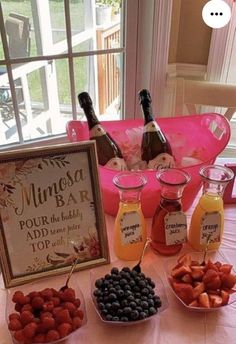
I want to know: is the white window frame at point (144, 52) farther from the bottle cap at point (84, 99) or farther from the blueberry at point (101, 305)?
the blueberry at point (101, 305)

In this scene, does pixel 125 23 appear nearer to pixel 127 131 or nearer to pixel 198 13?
pixel 198 13

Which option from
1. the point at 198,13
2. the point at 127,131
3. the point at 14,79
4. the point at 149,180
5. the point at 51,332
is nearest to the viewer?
the point at 51,332

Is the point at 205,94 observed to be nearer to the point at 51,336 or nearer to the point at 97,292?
the point at 97,292

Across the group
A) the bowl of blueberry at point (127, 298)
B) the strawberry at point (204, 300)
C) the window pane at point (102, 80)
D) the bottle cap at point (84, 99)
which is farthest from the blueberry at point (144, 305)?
the window pane at point (102, 80)

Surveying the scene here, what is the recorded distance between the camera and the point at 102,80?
1.59 m

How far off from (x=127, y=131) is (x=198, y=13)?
802 millimetres

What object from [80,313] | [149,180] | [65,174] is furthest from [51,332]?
[149,180]

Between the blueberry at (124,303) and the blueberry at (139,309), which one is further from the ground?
the blueberry at (124,303)

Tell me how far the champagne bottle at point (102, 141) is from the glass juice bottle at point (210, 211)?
0.83ft

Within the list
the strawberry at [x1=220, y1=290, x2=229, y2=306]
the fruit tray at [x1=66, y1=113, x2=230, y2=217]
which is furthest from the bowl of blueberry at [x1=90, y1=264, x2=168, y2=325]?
the fruit tray at [x1=66, y1=113, x2=230, y2=217]

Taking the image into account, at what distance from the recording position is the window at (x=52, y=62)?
1.31m

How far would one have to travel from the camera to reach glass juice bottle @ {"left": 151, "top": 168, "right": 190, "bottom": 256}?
72cm

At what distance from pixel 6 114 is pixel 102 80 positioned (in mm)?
457

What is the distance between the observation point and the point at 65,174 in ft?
2.23
